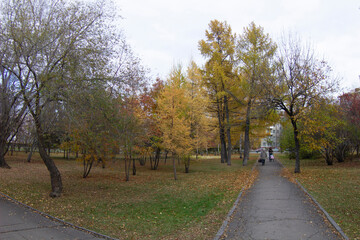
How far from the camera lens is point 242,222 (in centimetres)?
631

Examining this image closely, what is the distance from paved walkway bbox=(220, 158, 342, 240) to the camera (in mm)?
5363

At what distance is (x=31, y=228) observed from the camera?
19.7 feet

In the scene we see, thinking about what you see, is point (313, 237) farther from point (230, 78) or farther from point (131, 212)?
point (230, 78)

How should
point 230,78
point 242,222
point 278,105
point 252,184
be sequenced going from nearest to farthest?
point 242,222
point 252,184
point 278,105
point 230,78

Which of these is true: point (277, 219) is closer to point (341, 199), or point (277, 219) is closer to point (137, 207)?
point (341, 199)

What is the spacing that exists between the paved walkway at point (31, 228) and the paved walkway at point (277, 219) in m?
3.39

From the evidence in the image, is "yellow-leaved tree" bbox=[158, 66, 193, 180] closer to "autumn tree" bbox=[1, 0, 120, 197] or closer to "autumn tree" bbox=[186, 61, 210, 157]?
"autumn tree" bbox=[186, 61, 210, 157]

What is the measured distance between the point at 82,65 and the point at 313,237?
8267 millimetres

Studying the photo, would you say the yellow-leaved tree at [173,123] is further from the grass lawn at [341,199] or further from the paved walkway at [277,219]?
the grass lawn at [341,199]

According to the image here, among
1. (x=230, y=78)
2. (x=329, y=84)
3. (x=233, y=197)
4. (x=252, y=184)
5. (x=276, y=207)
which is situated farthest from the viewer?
(x=230, y=78)

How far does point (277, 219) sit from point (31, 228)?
5.91 meters

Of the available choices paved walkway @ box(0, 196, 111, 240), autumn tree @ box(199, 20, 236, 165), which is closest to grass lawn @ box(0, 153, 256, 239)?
paved walkway @ box(0, 196, 111, 240)

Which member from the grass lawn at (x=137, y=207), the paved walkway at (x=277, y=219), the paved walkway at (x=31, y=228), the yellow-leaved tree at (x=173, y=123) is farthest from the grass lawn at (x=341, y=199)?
the yellow-leaved tree at (x=173, y=123)

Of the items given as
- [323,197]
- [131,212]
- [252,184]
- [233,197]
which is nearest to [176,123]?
[252,184]
